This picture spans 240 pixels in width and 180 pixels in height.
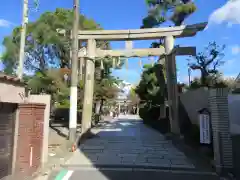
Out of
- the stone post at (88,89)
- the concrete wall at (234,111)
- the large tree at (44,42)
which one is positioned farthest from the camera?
the large tree at (44,42)

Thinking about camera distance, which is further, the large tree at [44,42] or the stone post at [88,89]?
the large tree at [44,42]

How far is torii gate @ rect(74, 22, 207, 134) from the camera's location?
1599 cm

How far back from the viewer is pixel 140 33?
16.2 m

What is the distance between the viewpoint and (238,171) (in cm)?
768

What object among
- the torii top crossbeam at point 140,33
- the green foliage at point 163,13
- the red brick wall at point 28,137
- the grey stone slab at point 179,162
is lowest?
the grey stone slab at point 179,162

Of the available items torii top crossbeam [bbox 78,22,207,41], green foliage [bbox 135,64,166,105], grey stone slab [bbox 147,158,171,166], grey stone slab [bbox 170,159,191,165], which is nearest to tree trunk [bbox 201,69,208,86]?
green foliage [bbox 135,64,166,105]

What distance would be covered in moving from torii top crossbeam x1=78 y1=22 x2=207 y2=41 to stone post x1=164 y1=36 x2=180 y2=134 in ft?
1.35

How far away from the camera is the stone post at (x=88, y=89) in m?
16.0

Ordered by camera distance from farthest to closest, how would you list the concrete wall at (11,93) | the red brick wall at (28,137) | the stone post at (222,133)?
the stone post at (222,133) → the red brick wall at (28,137) → the concrete wall at (11,93)

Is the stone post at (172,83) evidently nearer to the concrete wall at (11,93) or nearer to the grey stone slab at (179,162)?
the grey stone slab at (179,162)

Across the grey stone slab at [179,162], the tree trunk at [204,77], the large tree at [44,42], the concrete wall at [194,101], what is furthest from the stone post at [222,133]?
the large tree at [44,42]

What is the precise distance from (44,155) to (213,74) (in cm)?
1668

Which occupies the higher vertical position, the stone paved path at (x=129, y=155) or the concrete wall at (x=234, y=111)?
the concrete wall at (x=234, y=111)

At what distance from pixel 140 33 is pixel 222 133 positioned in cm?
926
